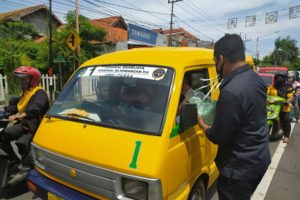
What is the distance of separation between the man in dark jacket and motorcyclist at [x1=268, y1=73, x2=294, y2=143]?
543 cm

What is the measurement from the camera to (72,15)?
17078 millimetres

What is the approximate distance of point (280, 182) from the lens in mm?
4516

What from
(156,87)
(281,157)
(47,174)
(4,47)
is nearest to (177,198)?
(156,87)

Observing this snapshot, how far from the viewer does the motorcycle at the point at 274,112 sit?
22.7ft

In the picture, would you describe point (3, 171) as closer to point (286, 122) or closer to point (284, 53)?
point (286, 122)

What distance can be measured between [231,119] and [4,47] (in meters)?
17.2

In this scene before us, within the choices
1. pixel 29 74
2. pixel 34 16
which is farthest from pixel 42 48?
pixel 29 74

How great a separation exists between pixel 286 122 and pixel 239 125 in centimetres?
569

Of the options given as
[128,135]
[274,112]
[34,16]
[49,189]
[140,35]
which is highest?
[34,16]

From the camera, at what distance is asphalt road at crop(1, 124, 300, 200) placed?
3.88m

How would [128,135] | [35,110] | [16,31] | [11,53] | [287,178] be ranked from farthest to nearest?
[16,31], [11,53], [287,178], [35,110], [128,135]

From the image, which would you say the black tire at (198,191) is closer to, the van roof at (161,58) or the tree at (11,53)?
the van roof at (161,58)

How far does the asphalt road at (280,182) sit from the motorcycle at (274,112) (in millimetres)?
743

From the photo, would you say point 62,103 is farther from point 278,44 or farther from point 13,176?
point 278,44
